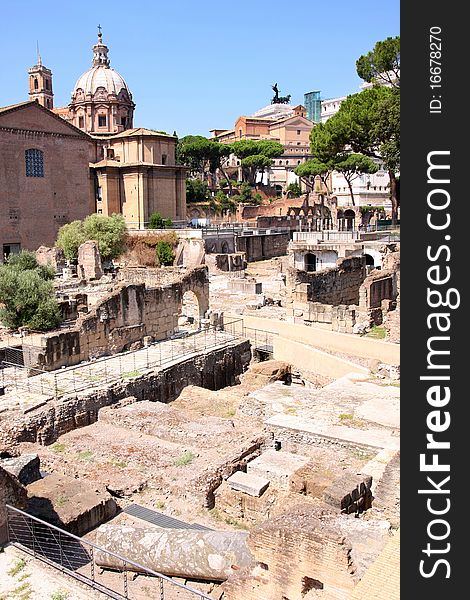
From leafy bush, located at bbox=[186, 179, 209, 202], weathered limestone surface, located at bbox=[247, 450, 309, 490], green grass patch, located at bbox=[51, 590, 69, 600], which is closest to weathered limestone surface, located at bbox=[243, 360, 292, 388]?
weathered limestone surface, located at bbox=[247, 450, 309, 490]

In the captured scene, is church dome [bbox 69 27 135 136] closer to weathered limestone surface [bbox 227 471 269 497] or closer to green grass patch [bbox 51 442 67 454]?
green grass patch [bbox 51 442 67 454]

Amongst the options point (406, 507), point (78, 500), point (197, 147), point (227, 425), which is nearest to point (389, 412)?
point (227, 425)

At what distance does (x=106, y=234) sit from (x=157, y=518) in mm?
27617

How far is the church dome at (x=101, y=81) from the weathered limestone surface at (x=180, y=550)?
50.2m

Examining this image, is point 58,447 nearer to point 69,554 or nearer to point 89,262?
point 69,554

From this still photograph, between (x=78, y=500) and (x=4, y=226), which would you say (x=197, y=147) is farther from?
(x=78, y=500)

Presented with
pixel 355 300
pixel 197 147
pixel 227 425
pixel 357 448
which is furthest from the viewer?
pixel 197 147

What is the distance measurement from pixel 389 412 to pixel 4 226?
3237 centimetres

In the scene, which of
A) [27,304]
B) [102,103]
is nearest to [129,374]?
[27,304]

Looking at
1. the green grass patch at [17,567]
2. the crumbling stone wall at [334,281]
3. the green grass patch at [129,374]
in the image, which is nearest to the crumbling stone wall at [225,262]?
the crumbling stone wall at [334,281]

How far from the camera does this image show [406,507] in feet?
17.1

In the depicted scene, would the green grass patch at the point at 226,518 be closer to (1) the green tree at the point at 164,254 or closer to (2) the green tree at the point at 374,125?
(2) the green tree at the point at 374,125

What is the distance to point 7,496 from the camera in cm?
737

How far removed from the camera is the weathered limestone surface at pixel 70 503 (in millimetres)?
8242
